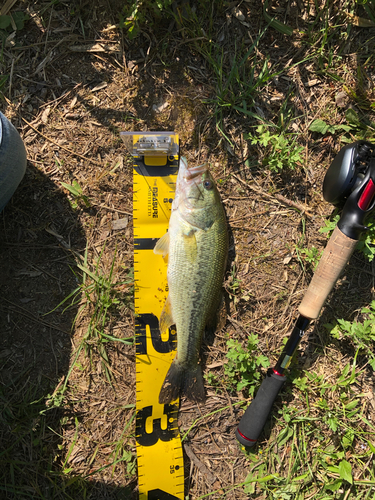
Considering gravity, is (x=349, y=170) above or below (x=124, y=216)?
above

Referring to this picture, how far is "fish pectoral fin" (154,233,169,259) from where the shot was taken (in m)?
3.11

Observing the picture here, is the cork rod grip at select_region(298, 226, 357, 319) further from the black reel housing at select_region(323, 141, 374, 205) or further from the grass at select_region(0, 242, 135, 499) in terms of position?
the grass at select_region(0, 242, 135, 499)

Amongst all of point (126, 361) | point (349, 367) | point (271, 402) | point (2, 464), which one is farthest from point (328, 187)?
point (2, 464)

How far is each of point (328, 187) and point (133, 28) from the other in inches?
92.8

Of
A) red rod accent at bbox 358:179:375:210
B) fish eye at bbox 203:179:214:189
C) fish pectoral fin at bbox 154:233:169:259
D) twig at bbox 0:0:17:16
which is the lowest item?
fish pectoral fin at bbox 154:233:169:259

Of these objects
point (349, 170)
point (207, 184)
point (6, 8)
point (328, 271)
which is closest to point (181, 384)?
point (328, 271)

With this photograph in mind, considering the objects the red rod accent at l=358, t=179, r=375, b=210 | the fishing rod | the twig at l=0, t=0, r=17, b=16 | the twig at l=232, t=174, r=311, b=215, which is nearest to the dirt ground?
the twig at l=232, t=174, r=311, b=215

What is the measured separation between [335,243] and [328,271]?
10.3 inches

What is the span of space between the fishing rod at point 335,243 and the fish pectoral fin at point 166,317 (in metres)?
1.09

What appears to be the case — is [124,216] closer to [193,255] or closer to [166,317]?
Answer: [193,255]

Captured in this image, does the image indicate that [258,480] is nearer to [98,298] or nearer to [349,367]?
[349,367]

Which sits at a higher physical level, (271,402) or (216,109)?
(216,109)

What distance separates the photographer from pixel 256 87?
3.26 metres

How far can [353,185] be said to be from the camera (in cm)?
290
